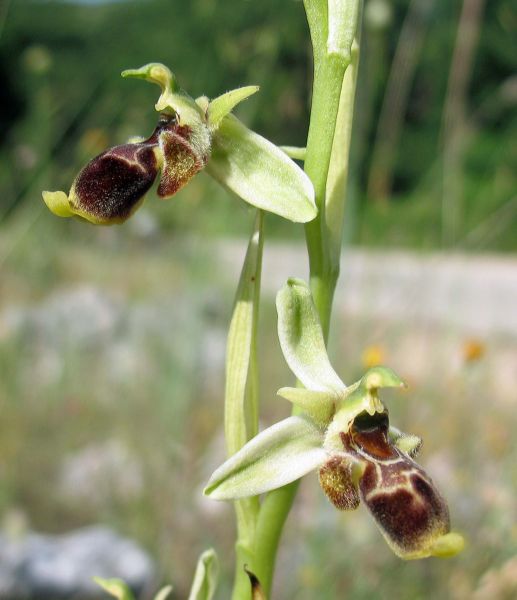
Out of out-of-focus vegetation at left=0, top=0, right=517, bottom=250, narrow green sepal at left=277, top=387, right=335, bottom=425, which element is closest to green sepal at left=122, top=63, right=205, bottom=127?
narrow green sepal at left=277, top=387, right=335, bottom=425

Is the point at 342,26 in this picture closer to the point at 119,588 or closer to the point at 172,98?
the point at 172,98

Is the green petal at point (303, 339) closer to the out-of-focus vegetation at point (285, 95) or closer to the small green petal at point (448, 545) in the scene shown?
the small green petal at point (448, 545)

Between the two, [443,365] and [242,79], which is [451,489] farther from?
[242,79]

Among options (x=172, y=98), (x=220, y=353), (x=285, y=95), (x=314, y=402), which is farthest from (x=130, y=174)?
(x=220, y=353)

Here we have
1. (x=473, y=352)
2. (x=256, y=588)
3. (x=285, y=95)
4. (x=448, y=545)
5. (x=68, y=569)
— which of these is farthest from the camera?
(x=285, y=95)

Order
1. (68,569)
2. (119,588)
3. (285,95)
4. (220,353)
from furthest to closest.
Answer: (220,353)
(285,95)
(68,569)
(119,588)

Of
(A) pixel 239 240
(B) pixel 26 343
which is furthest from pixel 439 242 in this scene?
(B) pixel 26 343
